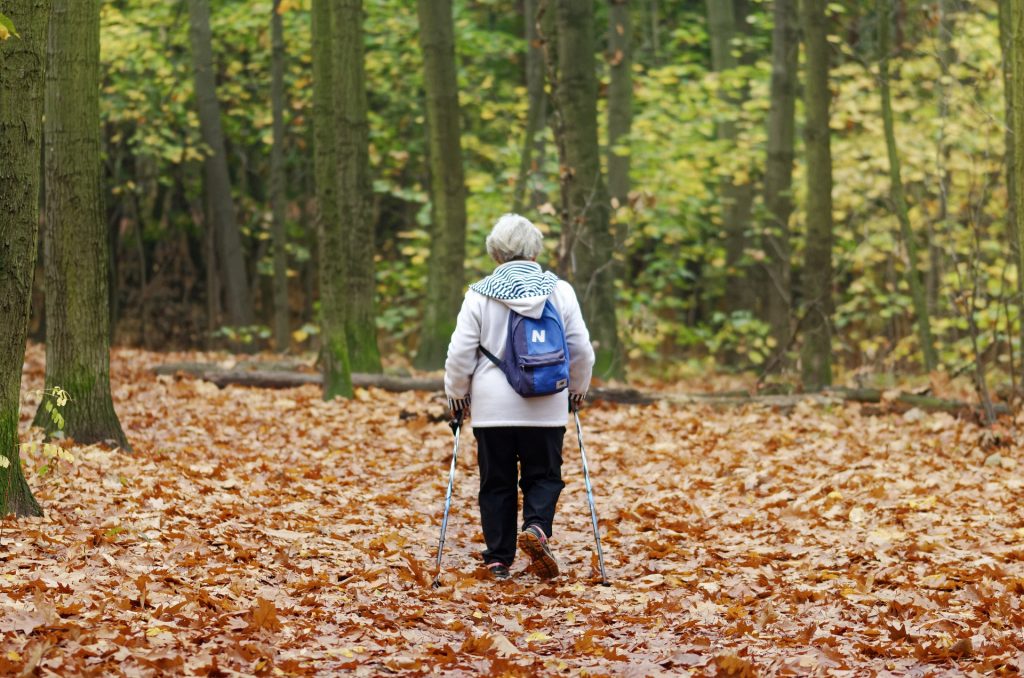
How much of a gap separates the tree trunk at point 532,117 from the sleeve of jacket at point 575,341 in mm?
10848

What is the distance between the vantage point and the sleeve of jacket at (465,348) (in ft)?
22.9

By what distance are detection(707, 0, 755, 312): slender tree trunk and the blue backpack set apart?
51.0 ft

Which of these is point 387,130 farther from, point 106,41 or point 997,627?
point 997,627

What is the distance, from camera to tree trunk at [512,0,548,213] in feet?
62.7

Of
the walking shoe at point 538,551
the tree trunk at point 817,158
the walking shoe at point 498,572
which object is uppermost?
the tree trunk at point 817,158

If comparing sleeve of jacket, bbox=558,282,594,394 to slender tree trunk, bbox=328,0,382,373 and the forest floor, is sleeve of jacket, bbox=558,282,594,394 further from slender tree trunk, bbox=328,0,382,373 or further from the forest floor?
slender tree trunk, bbox=328,0,382,373

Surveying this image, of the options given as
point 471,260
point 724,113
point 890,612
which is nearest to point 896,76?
point 724,113

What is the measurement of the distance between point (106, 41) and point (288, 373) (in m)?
9.69

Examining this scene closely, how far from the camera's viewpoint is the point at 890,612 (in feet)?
19.2

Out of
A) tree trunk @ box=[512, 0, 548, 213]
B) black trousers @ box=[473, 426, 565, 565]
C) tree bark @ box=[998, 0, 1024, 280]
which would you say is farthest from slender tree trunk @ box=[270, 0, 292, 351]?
black trousers @ box=[473, 426, 565, 565]

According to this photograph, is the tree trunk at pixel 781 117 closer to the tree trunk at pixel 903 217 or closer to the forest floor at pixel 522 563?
the tree trunk at pixel 903 217

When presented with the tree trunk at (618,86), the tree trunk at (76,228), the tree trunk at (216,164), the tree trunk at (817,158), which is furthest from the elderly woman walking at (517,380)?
the tree trunk at (216,164)

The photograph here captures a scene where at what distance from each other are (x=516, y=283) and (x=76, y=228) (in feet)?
13.0

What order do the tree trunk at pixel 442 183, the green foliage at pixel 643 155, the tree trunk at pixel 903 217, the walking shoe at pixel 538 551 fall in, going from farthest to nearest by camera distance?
1. the green foliage at pixel 643 155
2. the tree trunk at pixel 442 183
3. the tree trunk at pixel 903 217
4. the walking shoe at pixel 538 551
